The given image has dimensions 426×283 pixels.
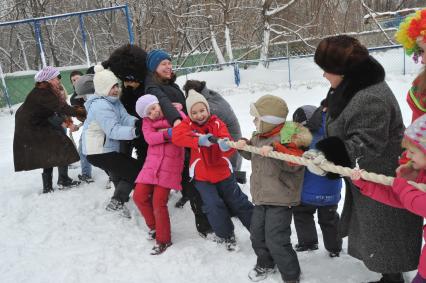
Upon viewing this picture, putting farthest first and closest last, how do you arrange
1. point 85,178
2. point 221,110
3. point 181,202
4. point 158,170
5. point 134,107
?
point 85,178 → point 181,202 → point 134,107 → point 221,110 → point 158,170

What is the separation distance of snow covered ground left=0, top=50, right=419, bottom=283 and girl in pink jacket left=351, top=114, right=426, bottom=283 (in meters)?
0.86

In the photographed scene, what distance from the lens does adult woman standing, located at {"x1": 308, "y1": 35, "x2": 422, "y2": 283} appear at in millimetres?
2006

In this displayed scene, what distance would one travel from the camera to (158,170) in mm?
3377

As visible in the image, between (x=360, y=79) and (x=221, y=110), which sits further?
(x=221, y=110)

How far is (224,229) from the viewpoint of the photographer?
3.26 metres

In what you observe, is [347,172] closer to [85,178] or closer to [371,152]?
[371,152]

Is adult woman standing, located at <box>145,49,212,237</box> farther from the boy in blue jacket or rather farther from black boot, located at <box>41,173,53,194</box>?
black boot, located at <box>41,173,53,194</box>

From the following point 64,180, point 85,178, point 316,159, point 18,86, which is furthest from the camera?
point 18,86

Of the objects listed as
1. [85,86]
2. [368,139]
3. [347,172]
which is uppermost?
[85,86]

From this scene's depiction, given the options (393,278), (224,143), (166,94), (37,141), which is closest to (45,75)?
(37,141)

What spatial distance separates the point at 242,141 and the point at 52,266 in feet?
6.66

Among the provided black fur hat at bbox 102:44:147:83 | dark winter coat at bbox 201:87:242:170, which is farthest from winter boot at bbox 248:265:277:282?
black fur hat at bbox 102:44:147:83

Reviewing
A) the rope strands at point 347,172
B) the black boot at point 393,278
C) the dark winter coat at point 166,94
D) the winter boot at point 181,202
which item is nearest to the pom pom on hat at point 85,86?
the dark winter coat at point 166,94

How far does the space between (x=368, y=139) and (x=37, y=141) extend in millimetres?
4066
